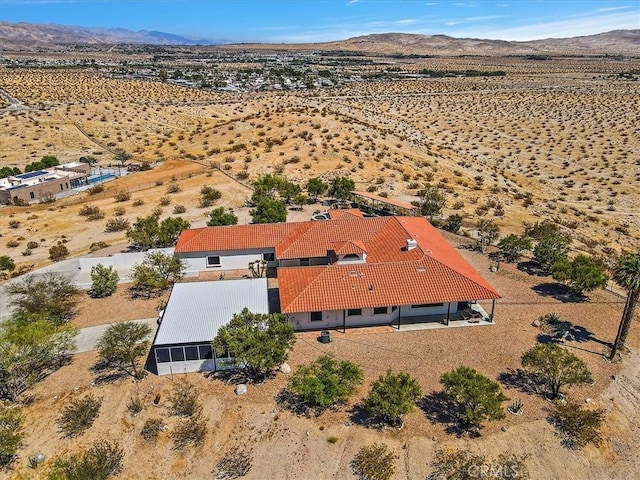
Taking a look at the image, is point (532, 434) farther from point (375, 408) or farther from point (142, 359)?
point (142, 359)

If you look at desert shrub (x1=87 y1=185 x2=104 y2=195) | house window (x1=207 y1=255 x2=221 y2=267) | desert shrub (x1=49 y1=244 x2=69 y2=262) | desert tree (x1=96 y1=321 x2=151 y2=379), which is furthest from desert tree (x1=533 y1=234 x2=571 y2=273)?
desert shrub (x1=87 y1=185 x2=104 y2=195)

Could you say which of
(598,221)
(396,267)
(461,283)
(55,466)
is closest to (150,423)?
(55,466)

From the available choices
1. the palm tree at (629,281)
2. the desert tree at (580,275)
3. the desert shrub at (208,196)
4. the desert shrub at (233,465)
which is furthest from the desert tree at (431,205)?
the desert shrub at (233,465)

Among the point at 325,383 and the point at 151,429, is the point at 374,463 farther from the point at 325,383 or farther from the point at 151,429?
the point at 151,429

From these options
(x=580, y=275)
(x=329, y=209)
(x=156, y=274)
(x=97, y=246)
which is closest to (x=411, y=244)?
(x=580, y=275)

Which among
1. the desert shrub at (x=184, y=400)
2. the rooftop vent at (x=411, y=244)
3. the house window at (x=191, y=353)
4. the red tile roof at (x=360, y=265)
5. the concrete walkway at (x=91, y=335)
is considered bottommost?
the concrete walkway at (x=91, y=335)

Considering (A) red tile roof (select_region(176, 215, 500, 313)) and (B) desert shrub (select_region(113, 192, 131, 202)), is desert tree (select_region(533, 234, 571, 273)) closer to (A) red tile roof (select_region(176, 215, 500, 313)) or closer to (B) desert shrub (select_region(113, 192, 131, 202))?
(A) red tile roof (select_region(176, 215, 500, 313))

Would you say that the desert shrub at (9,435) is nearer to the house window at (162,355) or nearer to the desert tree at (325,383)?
the house window at (162,355)
